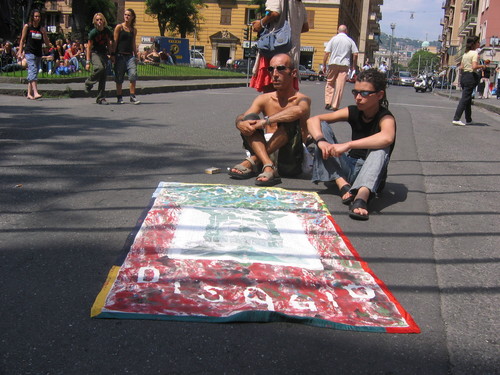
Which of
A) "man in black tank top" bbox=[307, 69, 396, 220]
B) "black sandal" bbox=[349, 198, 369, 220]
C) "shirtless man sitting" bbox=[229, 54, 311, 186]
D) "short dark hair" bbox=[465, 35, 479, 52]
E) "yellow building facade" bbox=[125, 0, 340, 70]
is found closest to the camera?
"black sandal" bbox=[349, 198, 369, 220]

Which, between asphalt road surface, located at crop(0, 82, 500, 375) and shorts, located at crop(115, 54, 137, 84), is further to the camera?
shorts, located at crop(115, 54, 137, 84)

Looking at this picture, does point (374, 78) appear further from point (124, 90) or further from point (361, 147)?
point (124, 90)

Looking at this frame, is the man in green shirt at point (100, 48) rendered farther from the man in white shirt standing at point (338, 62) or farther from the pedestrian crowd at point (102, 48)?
the man in white shirt standing at point (338, 62)

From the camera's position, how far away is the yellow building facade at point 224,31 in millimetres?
59062

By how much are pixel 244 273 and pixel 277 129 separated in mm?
2483

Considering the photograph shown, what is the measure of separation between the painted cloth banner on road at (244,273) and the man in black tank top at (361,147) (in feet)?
Answer: 1.76

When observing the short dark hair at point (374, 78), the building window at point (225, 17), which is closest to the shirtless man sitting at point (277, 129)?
the short dark hair at point (374, 78)

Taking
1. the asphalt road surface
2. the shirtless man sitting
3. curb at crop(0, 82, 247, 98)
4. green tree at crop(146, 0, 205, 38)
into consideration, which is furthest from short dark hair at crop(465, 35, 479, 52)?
green tree at crop(146, 0, 205, 38)

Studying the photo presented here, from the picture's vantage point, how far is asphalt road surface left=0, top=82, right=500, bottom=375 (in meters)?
2.10

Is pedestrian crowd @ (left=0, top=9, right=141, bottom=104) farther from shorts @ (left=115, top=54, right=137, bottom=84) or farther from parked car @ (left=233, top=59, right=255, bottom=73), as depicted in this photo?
parked car @ (left=233, top=59, right=255, bottom=73)

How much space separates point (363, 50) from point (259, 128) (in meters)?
87.4

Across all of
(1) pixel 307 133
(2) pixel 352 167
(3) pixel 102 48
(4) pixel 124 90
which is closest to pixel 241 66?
(4) pixel 124 90

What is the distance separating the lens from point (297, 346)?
219cm

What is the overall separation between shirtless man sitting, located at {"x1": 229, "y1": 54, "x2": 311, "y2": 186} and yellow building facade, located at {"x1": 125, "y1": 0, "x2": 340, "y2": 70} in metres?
55.7
